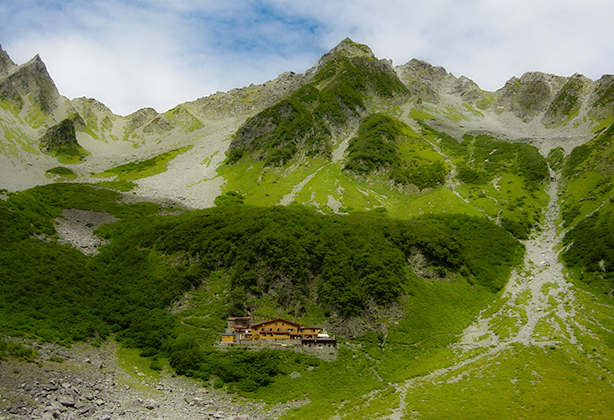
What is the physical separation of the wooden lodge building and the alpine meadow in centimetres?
29

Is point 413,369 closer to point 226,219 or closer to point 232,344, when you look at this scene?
point 232,344

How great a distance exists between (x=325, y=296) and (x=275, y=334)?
10.4m

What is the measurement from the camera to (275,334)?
167 ft

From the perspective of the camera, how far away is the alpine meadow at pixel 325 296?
127 feet

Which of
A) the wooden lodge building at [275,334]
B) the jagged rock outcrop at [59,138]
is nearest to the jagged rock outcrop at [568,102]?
the wooden lodge building at [275,334]

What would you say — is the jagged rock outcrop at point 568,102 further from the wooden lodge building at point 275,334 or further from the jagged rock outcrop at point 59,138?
the jagged rock outcrop at point 59,138

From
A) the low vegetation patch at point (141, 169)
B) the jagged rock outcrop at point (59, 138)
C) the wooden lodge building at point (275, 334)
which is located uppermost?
the jagged rock outcrop at point (59, 138)

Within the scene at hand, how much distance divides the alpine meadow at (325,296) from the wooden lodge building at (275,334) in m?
0.29

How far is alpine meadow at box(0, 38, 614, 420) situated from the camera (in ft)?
127

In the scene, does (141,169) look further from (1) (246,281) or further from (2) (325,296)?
(2) (325,296)

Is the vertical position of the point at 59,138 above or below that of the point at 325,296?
above

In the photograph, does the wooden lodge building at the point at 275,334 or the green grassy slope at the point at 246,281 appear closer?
the green grassy slope at the point at 246,281

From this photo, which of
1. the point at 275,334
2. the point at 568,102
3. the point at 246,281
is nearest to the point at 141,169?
the point at 246,281

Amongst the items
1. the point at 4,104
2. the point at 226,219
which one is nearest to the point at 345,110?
the point at 226,219
